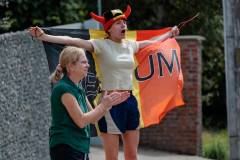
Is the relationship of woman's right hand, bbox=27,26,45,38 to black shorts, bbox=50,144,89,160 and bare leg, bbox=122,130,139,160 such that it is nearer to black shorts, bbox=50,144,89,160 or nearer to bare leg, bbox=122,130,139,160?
black shorts, bbox=50,144,89,160

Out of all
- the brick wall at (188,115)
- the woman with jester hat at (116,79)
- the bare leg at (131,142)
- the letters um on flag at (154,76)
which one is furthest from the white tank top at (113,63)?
the brick wall at (188,115)

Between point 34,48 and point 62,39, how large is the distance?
82.9 inches

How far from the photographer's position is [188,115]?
12.3m

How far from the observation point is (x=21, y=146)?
8.04 m

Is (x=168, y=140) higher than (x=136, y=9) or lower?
lower

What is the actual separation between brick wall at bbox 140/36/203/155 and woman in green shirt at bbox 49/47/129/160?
677 cm

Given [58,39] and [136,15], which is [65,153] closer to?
[58,39]

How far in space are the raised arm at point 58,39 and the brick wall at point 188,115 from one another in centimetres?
560

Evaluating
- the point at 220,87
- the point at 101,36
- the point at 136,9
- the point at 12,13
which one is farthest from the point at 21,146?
the point at 220,87

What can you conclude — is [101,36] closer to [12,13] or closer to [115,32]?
[115,32]

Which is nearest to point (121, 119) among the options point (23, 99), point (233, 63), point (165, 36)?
point (165, 36)

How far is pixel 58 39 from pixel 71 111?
1.19 m

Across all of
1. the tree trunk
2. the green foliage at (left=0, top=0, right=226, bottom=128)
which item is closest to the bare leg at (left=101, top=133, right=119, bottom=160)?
the tree trunk

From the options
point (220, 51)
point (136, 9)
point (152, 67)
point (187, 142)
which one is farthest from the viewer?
point (220, 51)
